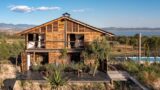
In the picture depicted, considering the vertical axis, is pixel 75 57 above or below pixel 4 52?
below

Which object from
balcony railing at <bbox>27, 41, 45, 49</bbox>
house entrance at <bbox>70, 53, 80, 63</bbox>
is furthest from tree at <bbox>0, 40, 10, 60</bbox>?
house entrance at <bbox>70, 53, 80, 63</bbox>

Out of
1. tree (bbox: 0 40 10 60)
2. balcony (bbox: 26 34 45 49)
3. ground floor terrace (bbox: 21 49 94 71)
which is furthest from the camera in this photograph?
tree (bbox: 0 40 10 60)

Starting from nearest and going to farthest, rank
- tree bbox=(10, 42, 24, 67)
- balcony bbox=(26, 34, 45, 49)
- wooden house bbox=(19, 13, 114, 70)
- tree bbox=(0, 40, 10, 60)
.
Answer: wooden house bbox=(19, 13, 114, 70)
balcony bbox=(26, 34, 45, 49)
tree bbox=(10, 42, 24, 67)
tree bbox=(0, 40, 10, 60)

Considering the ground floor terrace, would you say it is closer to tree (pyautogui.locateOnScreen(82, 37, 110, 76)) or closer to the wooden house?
the wooden house

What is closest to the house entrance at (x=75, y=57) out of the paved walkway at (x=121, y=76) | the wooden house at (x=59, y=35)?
the wooden house at (x=59, y=35)

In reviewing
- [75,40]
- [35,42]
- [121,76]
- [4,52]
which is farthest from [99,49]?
[4,52]

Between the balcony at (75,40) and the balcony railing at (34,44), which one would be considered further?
the balcony railing at (34,44)

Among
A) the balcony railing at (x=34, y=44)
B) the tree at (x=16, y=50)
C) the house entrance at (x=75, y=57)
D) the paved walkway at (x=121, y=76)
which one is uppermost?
the balcony railing at (x=34, y=44)

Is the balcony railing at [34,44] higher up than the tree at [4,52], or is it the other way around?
the balcony railing at [34,44]

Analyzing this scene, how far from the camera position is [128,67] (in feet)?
105

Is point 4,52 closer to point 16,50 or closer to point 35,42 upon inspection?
point 16,50

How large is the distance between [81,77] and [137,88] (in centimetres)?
545

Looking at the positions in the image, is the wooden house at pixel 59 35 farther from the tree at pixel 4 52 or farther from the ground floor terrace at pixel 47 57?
the tree at pixel 4 52

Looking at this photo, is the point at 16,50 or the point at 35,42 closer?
the point at 35,42
